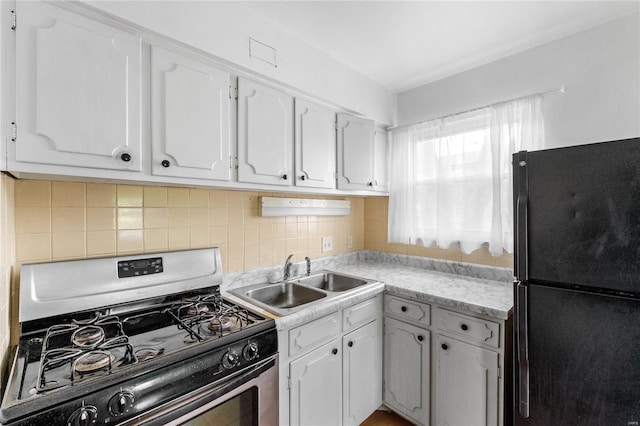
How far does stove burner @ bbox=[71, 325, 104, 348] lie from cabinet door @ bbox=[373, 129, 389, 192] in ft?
6.23

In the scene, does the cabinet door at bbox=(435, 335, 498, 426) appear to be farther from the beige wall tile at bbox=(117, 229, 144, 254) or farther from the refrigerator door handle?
the beige wall tile at bbox=(117, 229, 144, 254)

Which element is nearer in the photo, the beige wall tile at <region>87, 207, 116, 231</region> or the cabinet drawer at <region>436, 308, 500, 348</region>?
the beige wall tile at <region>87, 207, 116, 231</region>

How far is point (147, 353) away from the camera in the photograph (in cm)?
96

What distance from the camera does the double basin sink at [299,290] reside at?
1.73 metres

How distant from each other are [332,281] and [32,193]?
173 cm

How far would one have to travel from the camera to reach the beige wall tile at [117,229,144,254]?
1.34 metres

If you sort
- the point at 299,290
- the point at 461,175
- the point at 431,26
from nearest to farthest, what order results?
the point at 431,26 → the point at 299,290 → the point at 461,175

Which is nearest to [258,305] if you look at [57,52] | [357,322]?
[357,322]

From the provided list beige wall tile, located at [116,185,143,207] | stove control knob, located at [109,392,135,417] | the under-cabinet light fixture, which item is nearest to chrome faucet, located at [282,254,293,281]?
the under-cabinet light fixture

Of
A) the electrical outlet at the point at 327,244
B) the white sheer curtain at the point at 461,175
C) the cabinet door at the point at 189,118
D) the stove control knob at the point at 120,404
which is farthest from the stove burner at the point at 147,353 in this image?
the white sheer curtain at the point at 461,175

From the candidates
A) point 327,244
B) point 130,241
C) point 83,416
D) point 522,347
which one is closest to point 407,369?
point 522,347

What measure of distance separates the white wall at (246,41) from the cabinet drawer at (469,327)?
153 cm

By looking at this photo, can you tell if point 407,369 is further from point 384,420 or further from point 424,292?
point 424,292

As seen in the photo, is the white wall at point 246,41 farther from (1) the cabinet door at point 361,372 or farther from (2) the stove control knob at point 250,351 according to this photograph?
(1) the cabinet door at point 361,372
